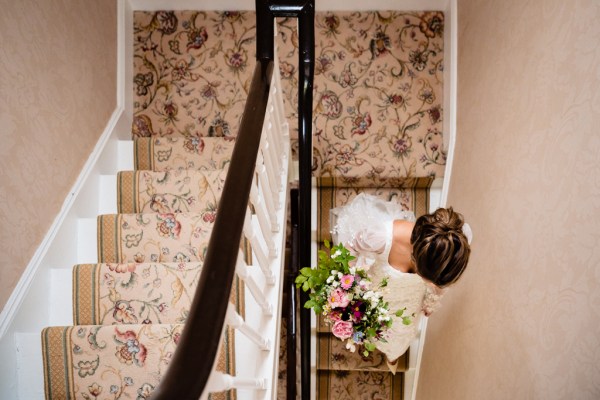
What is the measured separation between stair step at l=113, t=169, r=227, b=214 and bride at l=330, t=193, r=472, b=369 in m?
0.81

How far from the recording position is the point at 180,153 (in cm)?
292

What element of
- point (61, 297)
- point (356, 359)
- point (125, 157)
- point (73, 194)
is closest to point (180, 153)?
point (125, 157)

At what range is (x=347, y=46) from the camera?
340 cm

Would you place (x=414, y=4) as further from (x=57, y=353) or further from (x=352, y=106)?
(x=57, y=353)

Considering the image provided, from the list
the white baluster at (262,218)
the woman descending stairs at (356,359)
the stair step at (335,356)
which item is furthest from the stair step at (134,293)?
the stair step at (335,356)

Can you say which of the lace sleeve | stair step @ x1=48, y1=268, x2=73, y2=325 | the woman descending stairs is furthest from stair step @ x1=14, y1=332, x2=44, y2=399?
the woman descending stairs

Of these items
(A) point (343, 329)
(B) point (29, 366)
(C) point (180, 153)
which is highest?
(C) point (180, 153)

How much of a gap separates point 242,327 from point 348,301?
879mm

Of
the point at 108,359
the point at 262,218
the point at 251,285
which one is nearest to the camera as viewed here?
the point at 251,285

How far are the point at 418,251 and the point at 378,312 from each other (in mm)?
311

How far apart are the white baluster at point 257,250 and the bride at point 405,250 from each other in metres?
0.67

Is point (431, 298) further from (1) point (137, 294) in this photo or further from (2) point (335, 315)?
(1) point (137, 294)

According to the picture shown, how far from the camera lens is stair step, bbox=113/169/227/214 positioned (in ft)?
8.13

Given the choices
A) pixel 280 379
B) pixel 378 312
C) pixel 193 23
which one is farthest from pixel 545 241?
pixel 193 23
